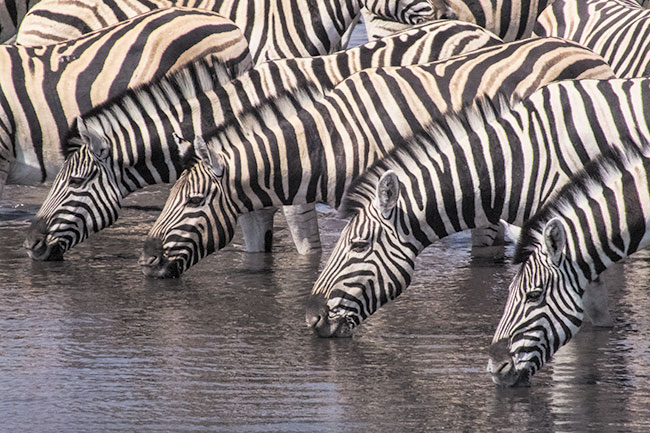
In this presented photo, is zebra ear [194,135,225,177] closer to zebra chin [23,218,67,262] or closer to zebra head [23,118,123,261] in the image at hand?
zebra head [23,118,123,261]

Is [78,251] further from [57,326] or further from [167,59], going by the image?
[57,326]

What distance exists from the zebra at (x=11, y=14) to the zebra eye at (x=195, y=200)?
574 centimetres

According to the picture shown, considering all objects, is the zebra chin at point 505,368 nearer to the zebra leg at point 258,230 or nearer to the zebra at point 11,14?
the zebra leg at point 258,230

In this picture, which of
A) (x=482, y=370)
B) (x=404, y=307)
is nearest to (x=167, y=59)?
(x=404, y=307)

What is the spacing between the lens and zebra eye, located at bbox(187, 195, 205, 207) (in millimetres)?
9906

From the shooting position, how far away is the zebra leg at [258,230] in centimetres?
1126

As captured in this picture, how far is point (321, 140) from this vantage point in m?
9.96

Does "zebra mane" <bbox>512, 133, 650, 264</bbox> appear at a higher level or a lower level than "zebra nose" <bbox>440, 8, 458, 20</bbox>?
lower

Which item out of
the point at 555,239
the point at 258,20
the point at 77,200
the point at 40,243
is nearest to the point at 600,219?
the point at 555,239

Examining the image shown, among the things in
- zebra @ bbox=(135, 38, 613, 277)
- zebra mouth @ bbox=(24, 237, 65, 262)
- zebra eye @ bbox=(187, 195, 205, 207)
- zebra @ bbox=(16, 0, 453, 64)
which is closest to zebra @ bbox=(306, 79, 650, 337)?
zebra @ bbox=(135, 38, 613, 277)

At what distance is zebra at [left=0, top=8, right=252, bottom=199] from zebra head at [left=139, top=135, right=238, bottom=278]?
1.55 m

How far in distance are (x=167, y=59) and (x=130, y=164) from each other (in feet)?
3.21

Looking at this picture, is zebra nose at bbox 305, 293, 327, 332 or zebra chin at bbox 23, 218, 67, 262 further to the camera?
zebra chin at bbox 23, 218, 67, 262

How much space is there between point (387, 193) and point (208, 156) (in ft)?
5.49
